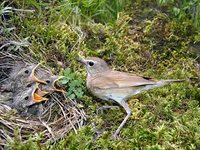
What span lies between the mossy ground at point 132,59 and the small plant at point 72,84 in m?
0.02

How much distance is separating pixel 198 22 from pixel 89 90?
2414mm

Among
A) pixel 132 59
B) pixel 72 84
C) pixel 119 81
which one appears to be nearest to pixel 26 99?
pixel 72 84

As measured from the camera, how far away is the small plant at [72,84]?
274 inches

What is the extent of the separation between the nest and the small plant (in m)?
0.10

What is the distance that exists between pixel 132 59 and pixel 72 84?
1.34 metres

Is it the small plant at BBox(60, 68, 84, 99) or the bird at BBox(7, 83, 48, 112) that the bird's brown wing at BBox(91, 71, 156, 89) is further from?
the bird at BBox(7, 83, 48, 112)

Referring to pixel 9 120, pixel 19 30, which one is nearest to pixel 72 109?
pixel 9 120

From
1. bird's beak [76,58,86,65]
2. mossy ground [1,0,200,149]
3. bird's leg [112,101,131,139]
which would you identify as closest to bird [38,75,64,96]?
mossy ground [1,0,200,149]

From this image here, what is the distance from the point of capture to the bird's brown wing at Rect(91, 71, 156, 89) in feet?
22.1

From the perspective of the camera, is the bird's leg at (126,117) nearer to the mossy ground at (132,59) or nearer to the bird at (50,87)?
the mossy ground at (132,59)

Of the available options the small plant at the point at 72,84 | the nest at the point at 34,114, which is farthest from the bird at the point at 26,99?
the small plant at the point at 72,84

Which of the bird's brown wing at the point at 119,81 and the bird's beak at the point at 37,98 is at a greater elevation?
the bird's brown wing at the point at 119,81

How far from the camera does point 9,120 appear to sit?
642 cm

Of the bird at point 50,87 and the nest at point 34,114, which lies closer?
the nest at point 34,114
